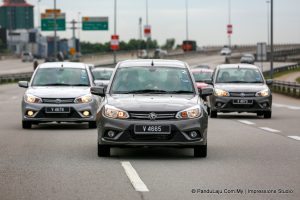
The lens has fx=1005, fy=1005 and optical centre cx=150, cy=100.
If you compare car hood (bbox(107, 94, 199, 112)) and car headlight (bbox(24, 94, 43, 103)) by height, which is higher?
car hood (bbox(107, 94, 199, 112))

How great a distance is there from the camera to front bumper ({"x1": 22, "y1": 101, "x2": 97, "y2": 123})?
21.5 meters

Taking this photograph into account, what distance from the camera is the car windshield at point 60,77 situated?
2292 centimetres

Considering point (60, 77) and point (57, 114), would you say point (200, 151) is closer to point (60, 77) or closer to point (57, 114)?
point (57, 114)

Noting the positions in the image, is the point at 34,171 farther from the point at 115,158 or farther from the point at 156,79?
the point at 156,79

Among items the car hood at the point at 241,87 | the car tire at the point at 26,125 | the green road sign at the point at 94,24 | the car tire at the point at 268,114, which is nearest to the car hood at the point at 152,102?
the car tire at the point at 26,125

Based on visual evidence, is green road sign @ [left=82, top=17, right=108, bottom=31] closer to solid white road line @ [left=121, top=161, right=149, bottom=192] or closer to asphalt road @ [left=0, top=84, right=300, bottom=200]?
asphalt road @ [left=0, top=84, right=300, bottom=200]

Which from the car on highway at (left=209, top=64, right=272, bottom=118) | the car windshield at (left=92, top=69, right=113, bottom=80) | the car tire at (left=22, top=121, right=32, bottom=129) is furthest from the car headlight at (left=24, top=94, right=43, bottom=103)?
the car windshield at (left=92, top=69, right=113, bottom=80)

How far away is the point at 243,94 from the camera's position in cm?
2728

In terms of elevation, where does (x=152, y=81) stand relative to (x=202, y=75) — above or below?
above

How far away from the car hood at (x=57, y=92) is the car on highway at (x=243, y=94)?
6023 mm

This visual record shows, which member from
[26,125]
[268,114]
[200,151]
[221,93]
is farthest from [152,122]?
[268,114]

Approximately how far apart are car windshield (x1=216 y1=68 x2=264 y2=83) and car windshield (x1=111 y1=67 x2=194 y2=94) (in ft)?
41.5

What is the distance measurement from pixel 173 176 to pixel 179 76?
374 centimetres

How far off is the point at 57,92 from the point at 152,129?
7924 millimetres
